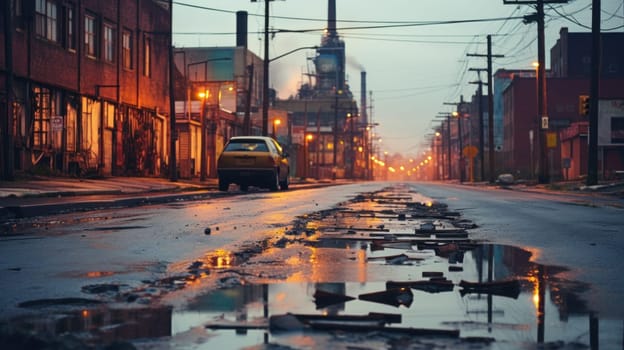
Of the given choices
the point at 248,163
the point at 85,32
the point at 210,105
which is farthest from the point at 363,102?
the point at 248,163

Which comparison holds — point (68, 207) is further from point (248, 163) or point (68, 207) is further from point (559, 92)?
point (559, 92)

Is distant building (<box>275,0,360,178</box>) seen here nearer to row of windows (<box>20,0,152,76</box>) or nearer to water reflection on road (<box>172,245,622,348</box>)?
row of windows (<box>20,0,152,76</box>)

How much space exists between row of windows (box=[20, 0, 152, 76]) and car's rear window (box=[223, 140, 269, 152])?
9.03 m

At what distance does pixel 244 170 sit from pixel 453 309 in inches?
966

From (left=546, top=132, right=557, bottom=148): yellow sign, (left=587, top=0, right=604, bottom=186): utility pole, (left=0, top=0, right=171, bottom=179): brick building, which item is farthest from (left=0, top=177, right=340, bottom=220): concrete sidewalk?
(left=546, top=132, right=557, bottom=148): yellow sign

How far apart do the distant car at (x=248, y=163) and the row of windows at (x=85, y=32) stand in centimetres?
923

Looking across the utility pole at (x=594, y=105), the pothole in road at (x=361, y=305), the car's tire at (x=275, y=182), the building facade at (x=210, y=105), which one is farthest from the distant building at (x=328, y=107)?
the pothole in road at (x=361, y=305)

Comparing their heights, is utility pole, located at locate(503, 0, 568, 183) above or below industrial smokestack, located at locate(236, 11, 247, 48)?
below

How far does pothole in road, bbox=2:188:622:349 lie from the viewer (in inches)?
165

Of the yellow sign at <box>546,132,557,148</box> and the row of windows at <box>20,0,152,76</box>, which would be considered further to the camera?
the yellow sign at <box>546,132,557,148</box>

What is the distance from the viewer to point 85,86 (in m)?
36.2

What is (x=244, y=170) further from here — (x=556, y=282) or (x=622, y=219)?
(x=556, y=282)

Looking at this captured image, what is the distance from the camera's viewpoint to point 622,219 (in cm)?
1419

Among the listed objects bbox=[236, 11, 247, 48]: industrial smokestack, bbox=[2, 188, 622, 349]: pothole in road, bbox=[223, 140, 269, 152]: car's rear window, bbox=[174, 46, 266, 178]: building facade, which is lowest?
bbox=[2, 188, 622, 349]: pothole in road
